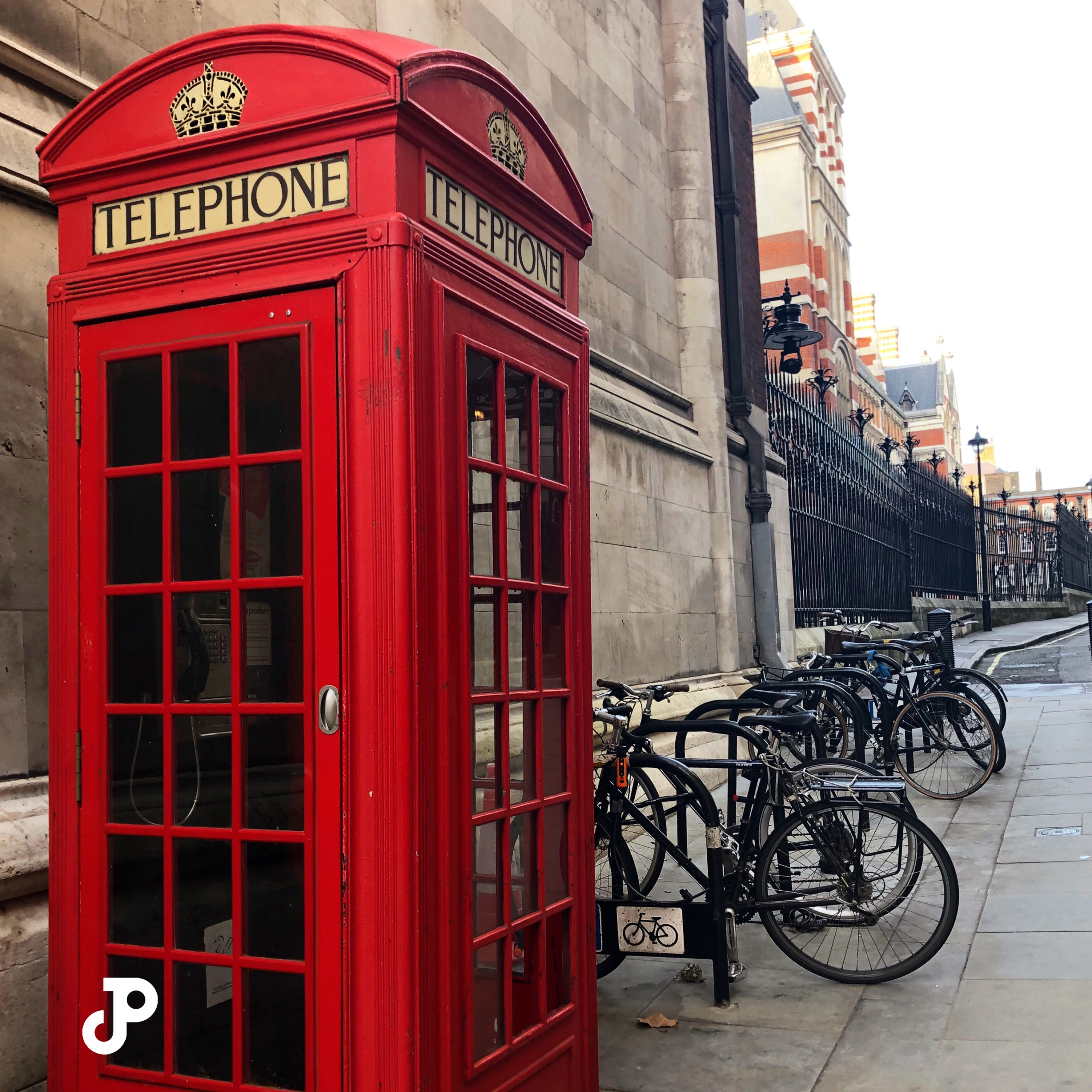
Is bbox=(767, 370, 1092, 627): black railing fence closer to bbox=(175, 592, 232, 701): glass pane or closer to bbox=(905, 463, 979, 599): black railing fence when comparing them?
bbox=(905, 463, 979, 599): black railing fence

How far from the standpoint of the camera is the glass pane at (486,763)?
9.61ft

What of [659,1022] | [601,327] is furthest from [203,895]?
[601,327]

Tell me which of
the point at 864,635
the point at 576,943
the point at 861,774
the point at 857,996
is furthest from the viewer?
the point at 864,635

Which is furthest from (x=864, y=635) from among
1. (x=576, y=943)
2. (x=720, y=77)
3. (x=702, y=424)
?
(x=576, y=943)

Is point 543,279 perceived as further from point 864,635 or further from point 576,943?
point 864,635

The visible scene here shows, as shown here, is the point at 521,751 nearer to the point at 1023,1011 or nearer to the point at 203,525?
the point at 203,525

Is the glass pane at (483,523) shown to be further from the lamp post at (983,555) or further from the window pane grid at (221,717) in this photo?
the lamp post at (983,555)

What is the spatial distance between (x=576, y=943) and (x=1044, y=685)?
12732 mm

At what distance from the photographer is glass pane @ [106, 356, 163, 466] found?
2.76m

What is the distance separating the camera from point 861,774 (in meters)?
5.12

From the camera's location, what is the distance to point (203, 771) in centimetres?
269

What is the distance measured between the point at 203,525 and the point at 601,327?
233 inches

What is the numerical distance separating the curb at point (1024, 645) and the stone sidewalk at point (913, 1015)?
1135 centimetres

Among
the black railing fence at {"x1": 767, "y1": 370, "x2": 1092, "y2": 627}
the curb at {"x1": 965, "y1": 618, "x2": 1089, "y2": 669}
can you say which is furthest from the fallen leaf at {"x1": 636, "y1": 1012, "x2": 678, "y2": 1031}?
the curb at {"x1": 965, "y1": 618, "x2": 1089, "y2": 669}
